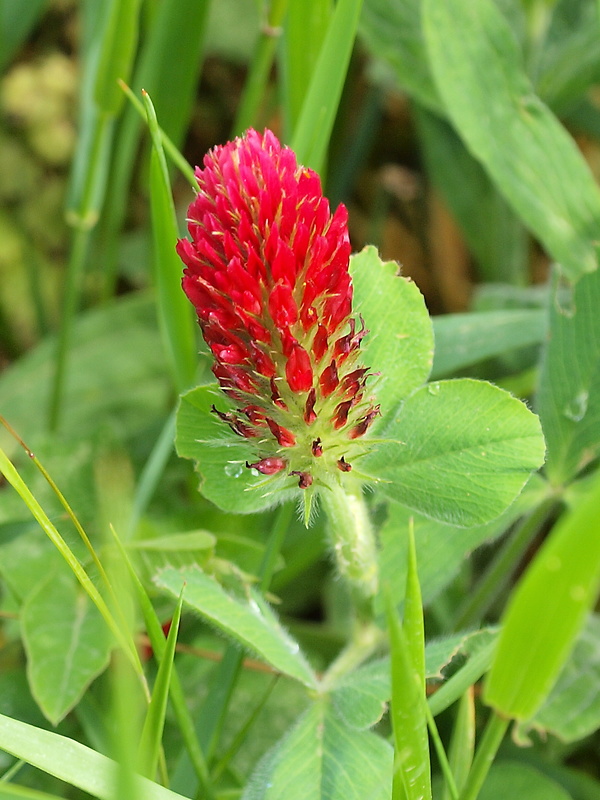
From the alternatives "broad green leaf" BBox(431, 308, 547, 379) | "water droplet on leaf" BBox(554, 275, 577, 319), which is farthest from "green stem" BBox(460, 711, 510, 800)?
"broad green leaf" BBox(431, 308, 547, 379)

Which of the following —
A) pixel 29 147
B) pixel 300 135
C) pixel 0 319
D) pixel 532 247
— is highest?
pixel 300 135

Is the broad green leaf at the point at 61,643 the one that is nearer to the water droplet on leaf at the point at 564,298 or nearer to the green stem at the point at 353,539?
the green stem at the point at 353,539

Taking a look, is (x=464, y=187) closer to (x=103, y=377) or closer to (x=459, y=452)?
(x=103, y=377)

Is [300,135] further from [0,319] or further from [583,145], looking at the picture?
[583,145]

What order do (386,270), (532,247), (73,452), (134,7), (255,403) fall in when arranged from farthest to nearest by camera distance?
1. (532,247)
2. (73,452)
3. (134,7)
4. (386,270)
5. (255,403)

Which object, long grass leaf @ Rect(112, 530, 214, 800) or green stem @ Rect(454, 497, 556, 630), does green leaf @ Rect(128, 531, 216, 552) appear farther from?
green stem @ Rect(454, 497, 556, 630)

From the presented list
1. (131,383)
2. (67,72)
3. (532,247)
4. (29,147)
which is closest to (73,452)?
(131,383)

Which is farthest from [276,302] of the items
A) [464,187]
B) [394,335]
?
[464,187]
